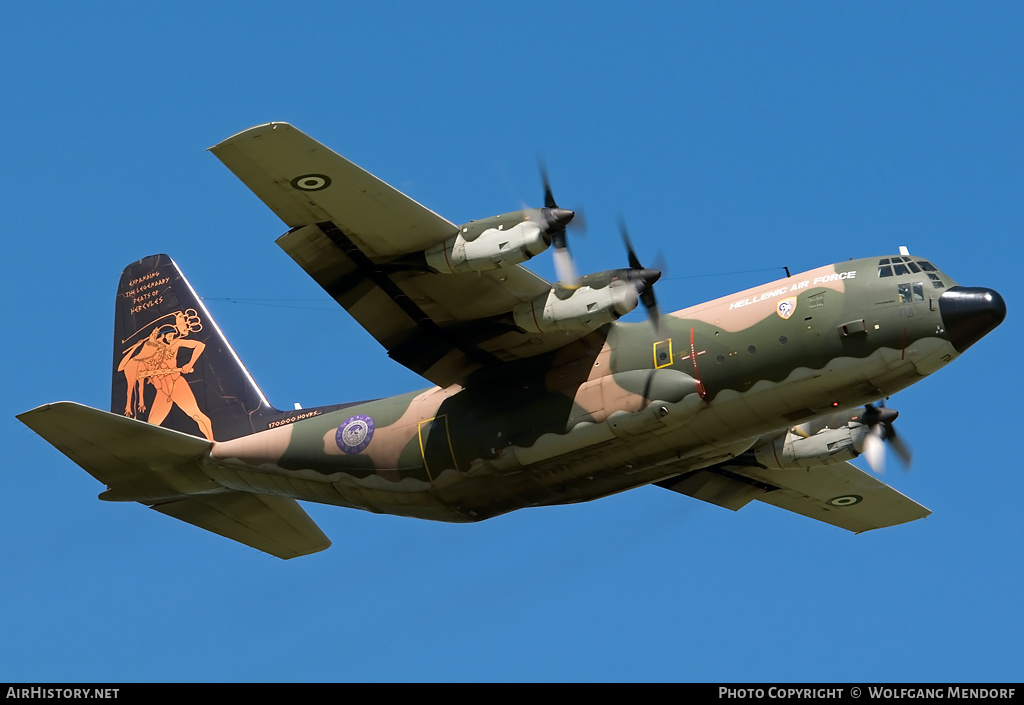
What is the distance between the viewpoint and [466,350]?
78.8 ft

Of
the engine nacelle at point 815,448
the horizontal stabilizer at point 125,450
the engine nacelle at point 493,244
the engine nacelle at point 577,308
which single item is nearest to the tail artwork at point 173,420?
the horizontal stabilizer at point 125,450

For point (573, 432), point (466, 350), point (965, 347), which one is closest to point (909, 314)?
point (965, 347)

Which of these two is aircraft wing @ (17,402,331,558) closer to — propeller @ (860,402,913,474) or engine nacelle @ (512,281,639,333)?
engine nacelle @ (512,281,639,333)

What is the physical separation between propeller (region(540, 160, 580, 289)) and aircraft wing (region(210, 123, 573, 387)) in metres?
0.54

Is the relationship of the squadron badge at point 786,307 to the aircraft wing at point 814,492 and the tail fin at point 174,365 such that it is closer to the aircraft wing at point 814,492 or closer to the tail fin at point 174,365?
the aircraft wing at point 814,492

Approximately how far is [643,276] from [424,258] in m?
3.49

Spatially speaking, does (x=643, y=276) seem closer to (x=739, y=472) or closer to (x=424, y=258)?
(x=424, y=258)

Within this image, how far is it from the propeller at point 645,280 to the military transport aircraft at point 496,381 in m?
0.05

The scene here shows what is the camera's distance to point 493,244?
21359mm

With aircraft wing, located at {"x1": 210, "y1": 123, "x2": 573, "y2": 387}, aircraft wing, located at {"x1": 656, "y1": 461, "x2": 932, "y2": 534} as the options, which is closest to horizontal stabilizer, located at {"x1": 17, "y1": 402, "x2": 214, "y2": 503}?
aircraft wing, located at {"x1": 210, "y1": 123, "x2": 573, "y2": 387}

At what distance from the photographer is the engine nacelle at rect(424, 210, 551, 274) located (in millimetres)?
21219

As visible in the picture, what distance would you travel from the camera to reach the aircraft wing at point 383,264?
21125 mm

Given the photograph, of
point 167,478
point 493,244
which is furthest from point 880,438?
point 167,478

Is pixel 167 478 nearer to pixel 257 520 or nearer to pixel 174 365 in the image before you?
pixel 257 520
